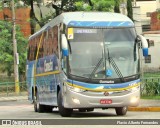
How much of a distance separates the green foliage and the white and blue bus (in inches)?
1060

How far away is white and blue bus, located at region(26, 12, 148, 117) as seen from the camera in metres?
18.5

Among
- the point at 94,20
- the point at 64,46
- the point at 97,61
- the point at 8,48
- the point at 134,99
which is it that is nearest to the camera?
the point at 64,46

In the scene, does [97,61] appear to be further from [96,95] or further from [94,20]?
[94,20]

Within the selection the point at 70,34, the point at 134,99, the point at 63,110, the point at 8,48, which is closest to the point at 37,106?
the point at 63,110

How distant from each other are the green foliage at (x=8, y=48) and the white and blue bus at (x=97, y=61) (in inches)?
1060

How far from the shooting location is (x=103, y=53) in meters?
18.9

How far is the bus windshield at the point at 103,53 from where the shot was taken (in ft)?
61.3

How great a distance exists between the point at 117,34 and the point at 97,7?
2798 cm

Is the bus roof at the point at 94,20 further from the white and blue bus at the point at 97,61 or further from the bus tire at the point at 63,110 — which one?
the bus tire at the point at 63,110

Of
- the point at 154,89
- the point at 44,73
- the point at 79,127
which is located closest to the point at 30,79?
the point at 44,73

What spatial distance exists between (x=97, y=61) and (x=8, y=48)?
30093mm

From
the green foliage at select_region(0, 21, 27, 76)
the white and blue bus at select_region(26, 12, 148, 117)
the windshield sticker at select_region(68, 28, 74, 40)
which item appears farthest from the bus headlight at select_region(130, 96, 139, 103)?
the green foliage at select_region(0, 21, 27, 76)

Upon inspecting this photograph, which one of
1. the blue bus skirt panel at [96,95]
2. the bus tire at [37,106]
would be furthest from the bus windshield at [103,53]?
the bus tire at [37,106]

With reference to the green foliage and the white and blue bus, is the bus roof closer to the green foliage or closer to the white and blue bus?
the white and blue bus
